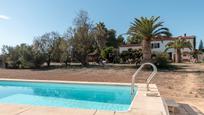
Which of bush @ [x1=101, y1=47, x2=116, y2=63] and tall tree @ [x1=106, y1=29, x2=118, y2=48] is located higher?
tall tree @ [x1=106, y1=29, x2=118, y2=48]

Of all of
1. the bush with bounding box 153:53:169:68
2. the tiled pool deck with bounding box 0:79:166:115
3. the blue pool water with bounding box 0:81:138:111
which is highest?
the bush with bounding box 153:53:169:68

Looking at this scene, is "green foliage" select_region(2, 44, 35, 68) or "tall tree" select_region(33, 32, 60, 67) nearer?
"green foliage" select_region(2, 44, 35, 68)

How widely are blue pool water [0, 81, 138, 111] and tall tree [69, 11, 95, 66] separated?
1448 centimetres

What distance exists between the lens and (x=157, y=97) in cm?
786

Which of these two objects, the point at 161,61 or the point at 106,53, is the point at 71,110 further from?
the point at 106,53

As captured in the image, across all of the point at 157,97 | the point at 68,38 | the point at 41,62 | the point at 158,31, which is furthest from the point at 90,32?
the point at 157,97

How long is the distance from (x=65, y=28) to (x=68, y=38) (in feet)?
4.98

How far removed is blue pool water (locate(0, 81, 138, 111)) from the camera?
9.79 meters

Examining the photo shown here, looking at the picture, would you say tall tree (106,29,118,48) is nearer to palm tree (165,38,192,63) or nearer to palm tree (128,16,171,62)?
palm tree (165,38,192,63)

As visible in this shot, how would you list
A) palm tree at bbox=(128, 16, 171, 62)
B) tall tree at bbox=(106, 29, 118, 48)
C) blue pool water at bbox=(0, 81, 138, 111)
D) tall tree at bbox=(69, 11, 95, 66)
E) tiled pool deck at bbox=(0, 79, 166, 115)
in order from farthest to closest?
tall tree at bbox=(106, 29, 118, 48)
tall tree at bbox=(69, 11, 95, 66)
palm tree at bbox=(128, 16, 171, 62)
blue pool water at bbox=(0, 81, 138, 111)
tiled pool deck at bbox=(0, 79, 166, 115)

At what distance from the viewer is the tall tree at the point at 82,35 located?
92.4 feet

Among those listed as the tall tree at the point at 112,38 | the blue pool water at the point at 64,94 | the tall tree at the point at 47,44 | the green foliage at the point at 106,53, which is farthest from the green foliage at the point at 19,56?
the tall tree at the point at 112,38

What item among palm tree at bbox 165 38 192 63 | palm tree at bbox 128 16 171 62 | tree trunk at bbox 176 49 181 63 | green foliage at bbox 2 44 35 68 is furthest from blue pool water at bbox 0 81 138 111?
tree trunk at bbox 176 49 181 63

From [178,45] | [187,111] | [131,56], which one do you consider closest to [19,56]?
[131,56]
